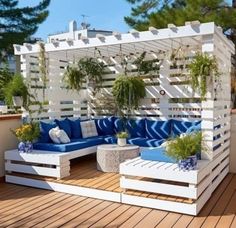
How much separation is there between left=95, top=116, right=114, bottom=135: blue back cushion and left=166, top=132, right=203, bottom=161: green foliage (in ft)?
8.64

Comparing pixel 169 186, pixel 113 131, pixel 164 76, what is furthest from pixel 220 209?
A: pixel 113 131

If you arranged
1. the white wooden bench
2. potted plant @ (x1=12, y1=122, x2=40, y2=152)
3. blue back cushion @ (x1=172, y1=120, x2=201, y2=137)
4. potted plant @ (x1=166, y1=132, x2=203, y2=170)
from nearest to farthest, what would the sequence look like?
potted plant @ (x1=166, y1=132, x2=203, y2=170), the white wooden bench, potted plant @ (x1=12, y1=122, x2=40, y2=152), blue back cushion @ (x1=172, y1=120, x2=201, y2=137)

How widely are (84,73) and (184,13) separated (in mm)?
3054

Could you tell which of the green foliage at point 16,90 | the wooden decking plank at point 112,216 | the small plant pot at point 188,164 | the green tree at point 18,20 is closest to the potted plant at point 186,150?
the small plant pot at point 188,164

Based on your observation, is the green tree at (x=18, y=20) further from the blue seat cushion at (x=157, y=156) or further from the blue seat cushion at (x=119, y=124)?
the blue seat cushion at (x=157, y=156)

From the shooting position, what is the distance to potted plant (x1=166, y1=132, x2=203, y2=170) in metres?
3.77

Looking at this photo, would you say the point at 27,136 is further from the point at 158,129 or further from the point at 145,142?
the point at 158,129

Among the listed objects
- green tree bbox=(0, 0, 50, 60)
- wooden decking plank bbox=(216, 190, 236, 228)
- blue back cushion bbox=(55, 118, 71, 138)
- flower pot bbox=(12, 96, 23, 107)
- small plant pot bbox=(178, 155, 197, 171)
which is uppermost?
green tree bbox=(0, 0, 50, 60)

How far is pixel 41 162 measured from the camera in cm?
484

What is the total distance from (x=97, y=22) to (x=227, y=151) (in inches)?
722

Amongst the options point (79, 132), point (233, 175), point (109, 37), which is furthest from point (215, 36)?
point (79, 132)

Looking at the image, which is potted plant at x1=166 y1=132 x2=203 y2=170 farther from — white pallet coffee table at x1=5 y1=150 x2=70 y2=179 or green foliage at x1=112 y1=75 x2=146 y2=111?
green foliage at x1=112 y1=75 x2=146 y2=111

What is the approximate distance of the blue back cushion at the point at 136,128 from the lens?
20.0 ft

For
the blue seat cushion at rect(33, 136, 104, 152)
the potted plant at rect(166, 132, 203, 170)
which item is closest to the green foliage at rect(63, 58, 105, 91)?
the blue seat cushion at rect(33, 136, 104, 152)
